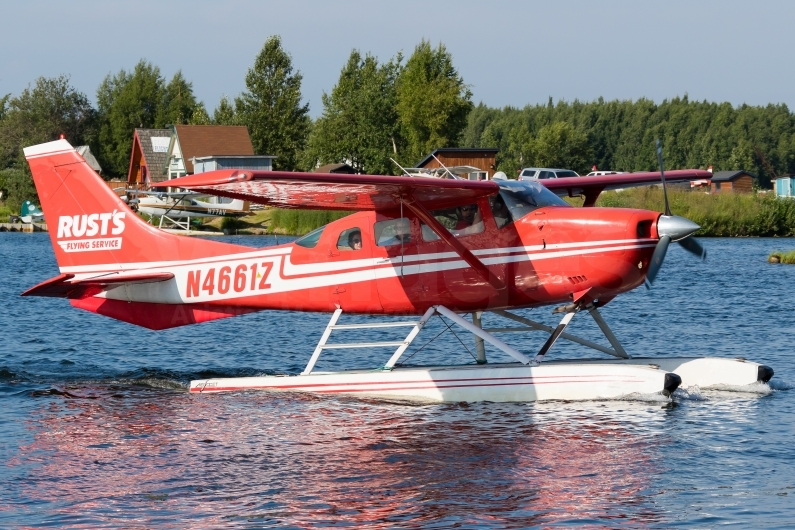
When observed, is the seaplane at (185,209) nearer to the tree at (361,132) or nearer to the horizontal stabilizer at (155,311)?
the tree at (361,132)

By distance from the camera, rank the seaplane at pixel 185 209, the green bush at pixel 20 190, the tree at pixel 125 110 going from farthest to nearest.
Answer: the tree at pixel 125 110
the green bush at pixel 20 190
the seaplane at pixel 185 209

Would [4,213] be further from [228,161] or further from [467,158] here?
[467,158]

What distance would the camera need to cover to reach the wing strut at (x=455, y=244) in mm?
10328

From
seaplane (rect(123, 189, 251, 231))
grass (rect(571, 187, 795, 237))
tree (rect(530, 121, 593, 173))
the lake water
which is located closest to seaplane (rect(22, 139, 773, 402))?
the lake water

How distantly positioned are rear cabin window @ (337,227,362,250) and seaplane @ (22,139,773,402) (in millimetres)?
18

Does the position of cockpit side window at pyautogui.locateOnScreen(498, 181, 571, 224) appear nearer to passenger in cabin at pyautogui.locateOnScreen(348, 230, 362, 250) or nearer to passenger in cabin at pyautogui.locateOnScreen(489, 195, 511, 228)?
passenger in cabin at pyautogui.locateOnScreen(489, 195, 511, 228)

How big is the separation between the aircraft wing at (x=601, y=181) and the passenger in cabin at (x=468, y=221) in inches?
50.5

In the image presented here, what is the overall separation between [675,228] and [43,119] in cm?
9030

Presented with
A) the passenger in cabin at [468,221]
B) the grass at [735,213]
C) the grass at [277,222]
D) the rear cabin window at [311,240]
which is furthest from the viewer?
the grass at [735,213]

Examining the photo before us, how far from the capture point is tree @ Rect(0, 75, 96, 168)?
300 ft

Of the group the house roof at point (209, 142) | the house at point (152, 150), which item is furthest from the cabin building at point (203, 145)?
the house at point (152, 150)

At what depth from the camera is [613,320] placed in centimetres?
1892

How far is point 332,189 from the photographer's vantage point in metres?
9.69

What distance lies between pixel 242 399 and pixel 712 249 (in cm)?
2943
